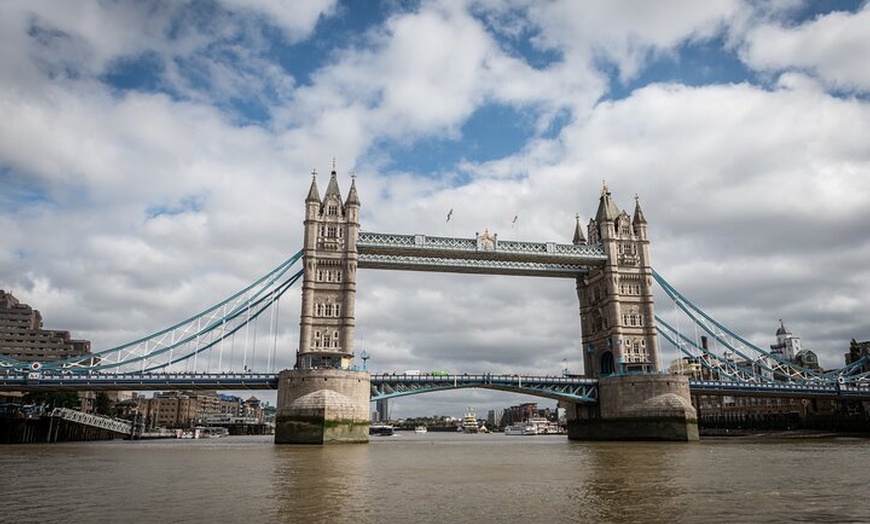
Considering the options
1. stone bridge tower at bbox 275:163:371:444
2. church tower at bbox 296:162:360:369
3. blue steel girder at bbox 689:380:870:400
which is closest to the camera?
stone bridge tower at bbox 275:163:371:444

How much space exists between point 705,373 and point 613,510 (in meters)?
102

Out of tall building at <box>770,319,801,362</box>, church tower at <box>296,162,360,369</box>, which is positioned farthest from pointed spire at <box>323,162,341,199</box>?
tall building at <box>770,319,801,362</box>

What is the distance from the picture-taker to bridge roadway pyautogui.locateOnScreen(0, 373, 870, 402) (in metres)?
59.7

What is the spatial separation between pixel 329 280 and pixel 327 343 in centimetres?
622

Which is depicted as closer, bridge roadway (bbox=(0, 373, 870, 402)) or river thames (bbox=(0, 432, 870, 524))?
river thames (bbox=(0, 432, 870, 524))

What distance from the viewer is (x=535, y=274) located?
7206 cm

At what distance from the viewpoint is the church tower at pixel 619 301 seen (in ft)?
224

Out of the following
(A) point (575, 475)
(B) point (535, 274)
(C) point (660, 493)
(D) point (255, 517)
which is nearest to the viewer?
(D) point (255, 517)

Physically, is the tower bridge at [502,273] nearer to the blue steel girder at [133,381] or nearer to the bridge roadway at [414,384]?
the bridge roadway at [414,384]

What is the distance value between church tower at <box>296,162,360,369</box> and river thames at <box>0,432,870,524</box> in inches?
1056

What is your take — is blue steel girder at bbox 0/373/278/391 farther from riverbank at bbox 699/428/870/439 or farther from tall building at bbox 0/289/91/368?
tall building at bbox 0/289/91/368

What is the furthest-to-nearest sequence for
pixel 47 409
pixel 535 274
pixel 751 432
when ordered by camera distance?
pixel 751 432 < pixel 47 409 < pixel 535 274

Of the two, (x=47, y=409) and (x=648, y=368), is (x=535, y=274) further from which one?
(x=47, y=409)

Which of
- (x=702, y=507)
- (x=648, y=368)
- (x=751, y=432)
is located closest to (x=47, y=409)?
(x=648, y=368)
